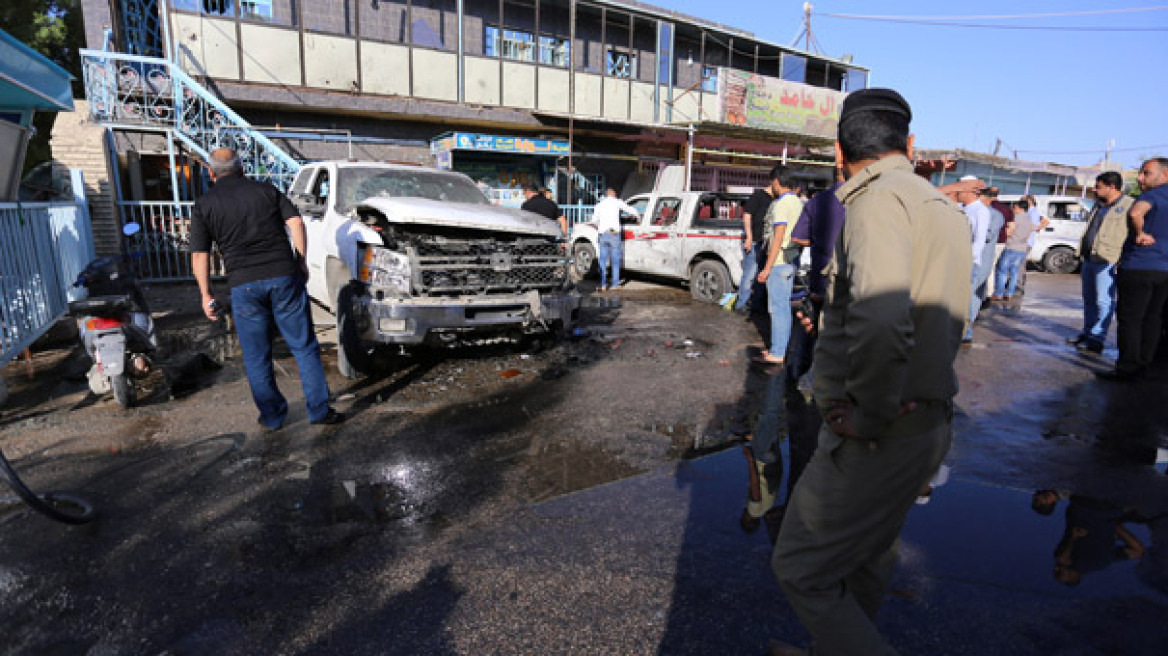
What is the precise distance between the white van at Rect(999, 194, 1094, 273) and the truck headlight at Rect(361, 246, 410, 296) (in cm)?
1593

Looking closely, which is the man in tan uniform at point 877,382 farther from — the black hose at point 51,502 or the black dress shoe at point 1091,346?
the black dress shoe at point 1091,346

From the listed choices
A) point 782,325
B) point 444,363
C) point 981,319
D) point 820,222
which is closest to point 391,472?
point 444,363

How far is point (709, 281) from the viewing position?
1014 cm

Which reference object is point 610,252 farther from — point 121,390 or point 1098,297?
point 121,390

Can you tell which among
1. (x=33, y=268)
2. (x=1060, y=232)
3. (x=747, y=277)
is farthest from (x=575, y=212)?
(x=33, y=268)

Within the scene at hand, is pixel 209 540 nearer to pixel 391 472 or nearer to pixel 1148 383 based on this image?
pixel 391 472

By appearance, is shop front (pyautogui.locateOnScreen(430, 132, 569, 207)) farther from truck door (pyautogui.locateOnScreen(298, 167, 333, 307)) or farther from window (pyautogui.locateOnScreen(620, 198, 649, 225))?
truck door (pyautogui.locateOnScreen(298, 167, 333, 307))

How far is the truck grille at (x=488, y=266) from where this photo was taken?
5.73m

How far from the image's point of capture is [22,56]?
18.1 ft

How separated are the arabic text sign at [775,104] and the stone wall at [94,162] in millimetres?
14329

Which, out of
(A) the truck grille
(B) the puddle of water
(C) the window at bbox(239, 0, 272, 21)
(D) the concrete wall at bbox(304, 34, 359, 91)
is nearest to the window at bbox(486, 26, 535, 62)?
(D) the concrete wall at bbox(304, 34, 359, 91)

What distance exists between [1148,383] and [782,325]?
351 centimetres

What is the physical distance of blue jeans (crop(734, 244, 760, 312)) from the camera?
29.3 feet

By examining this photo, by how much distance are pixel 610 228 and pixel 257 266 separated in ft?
24.0
